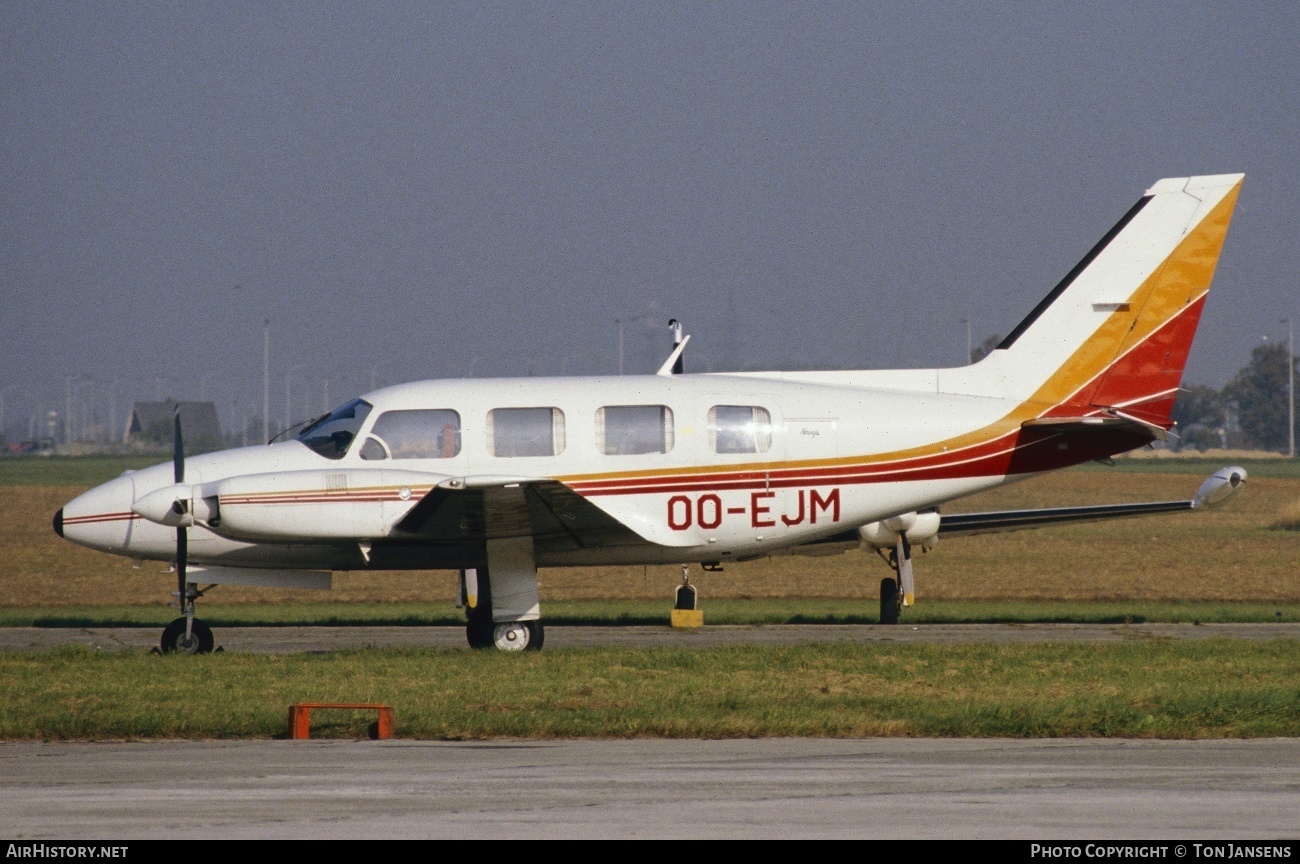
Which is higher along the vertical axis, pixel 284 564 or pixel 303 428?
pixel 303 428

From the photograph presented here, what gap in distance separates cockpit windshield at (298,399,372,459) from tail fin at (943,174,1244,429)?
746 cm

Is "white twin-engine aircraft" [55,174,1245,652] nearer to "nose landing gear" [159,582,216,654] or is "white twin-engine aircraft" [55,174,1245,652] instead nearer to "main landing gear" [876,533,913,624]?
"nose landing gear" [159,582,216,654]

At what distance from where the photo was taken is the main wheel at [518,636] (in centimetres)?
1694

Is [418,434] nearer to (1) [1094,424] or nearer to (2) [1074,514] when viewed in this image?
(1) [1094,424]

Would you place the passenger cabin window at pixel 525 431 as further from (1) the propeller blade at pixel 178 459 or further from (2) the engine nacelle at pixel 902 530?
(2) the engine nacelle at pixel 902 530

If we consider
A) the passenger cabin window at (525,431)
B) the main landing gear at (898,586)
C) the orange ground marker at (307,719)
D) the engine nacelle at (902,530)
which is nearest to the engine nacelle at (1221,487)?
the engine nacelle at (902,530)

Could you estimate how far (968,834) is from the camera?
Result: 24.6 feet

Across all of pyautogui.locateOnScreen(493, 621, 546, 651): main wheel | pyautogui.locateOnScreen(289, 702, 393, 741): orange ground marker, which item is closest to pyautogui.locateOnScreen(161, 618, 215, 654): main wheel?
pyautogui.locateOnScreen(493, 621, 546, 651): main wheel

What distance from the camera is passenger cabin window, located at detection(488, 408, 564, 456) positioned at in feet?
57.2

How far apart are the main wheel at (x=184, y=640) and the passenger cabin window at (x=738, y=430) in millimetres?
6209
